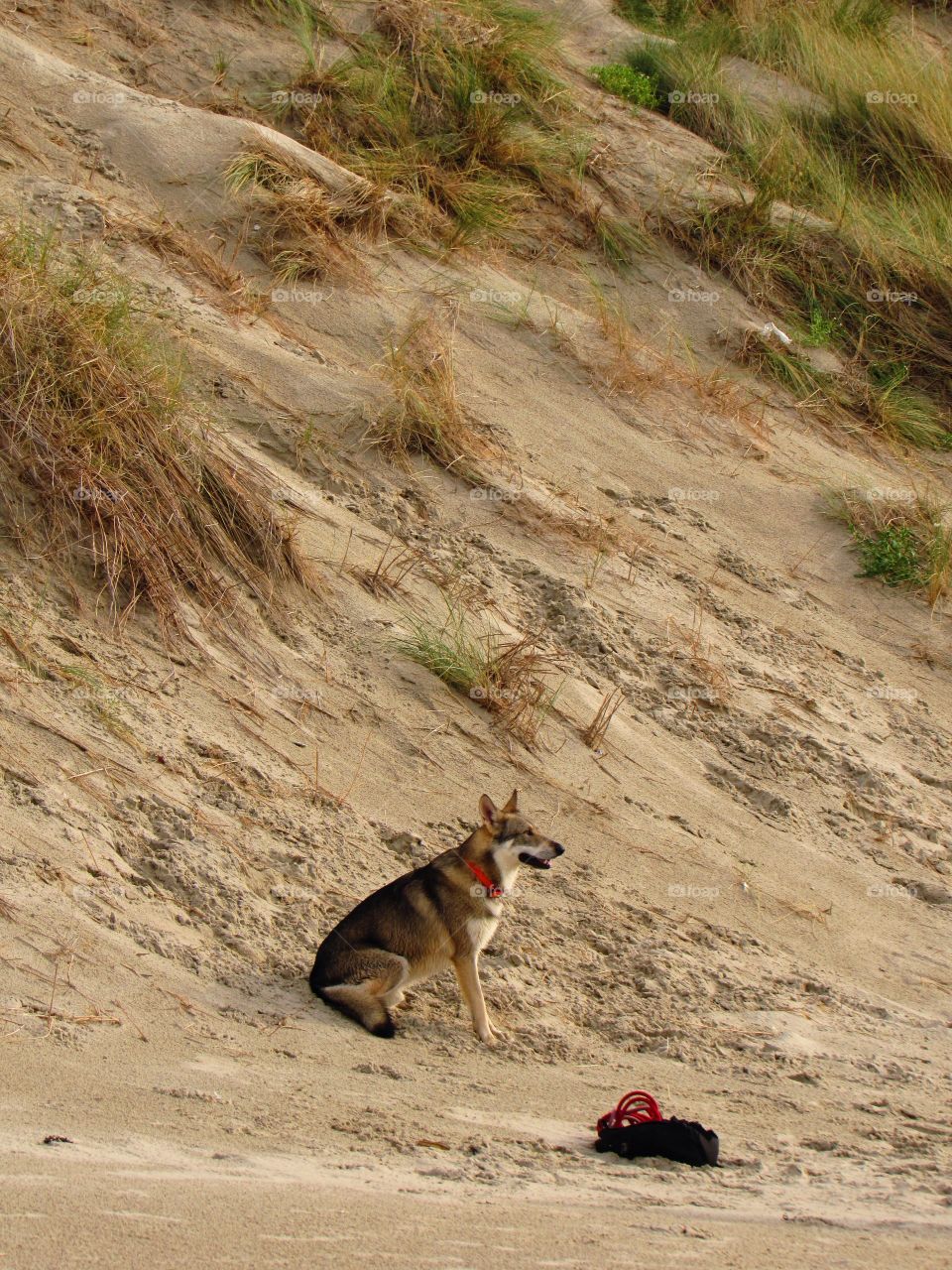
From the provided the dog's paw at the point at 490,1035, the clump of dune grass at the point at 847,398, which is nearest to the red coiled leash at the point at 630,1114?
the dog's paw at the point at 490,1035

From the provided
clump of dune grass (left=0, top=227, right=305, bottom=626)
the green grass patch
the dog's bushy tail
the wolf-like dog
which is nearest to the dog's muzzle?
the wolf-like dog

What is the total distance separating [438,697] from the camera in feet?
26.1

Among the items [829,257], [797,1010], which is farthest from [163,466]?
[829,257]

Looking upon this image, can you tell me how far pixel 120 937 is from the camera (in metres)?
5.80

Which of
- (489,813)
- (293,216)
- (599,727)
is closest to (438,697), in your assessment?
(599,727)

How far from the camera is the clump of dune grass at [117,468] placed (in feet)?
24.2

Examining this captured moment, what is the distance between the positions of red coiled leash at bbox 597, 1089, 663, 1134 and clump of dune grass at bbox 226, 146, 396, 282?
6.88 meters

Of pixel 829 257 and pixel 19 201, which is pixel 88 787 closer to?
pixel 19 201

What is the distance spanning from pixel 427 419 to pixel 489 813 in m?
3.73

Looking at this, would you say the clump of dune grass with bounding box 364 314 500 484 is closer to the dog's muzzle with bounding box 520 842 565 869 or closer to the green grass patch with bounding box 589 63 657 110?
the dog's muzzle with bounding box 520 842 565 869

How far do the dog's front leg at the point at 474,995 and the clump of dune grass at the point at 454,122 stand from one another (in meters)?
6.62

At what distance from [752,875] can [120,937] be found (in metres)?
3.33

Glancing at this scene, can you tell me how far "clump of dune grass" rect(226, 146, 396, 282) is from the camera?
1054 centimetres

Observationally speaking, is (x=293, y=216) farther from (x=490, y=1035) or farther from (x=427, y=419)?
(x=490, y=1035)
